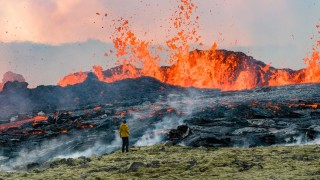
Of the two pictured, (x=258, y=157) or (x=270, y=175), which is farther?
(x=258, y=157)

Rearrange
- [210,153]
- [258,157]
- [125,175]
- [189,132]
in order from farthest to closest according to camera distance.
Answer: [189,132] → [210,153] → [258,157] → [125,175]

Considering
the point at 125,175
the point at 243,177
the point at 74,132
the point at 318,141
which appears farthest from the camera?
the point at 74,132

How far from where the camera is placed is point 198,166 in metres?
16.0

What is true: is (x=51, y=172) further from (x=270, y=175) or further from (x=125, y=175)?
(x=270, y=175)

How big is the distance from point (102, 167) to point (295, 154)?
971cm

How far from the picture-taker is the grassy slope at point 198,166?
1385 centimetres

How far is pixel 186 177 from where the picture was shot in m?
14.0

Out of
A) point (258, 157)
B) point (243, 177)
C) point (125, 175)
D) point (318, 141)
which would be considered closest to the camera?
point (243, 177)

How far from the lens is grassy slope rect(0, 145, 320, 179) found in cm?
1385

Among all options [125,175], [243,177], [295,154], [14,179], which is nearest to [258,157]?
[295,154]

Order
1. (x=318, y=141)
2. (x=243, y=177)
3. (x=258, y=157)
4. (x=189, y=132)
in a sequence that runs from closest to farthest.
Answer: (x=243, y=177) < (x=258, y=157) < (x=318, y=141) < (x=189, y=132)

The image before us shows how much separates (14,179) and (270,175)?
11.4 metres

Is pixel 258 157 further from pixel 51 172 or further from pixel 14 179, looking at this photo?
pixel 14 179

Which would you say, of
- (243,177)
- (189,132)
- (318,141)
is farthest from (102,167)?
(318,141)
